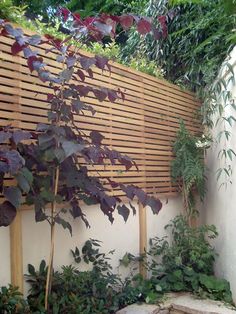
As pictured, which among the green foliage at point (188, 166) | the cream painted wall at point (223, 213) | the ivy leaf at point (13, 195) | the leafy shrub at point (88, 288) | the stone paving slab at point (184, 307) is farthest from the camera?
the green foliage at point (188, 166)

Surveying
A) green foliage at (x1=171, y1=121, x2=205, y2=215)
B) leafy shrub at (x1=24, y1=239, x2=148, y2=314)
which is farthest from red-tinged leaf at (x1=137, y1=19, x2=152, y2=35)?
green foliage at (x1=171, y1=121, x2=205, y2=215)

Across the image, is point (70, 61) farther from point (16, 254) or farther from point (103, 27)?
point (16, 254)

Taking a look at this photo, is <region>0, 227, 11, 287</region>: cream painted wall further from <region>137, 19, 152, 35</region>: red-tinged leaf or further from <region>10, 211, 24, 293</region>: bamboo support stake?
<region>137, 19, 152, 35</region>: red-tinged leaf

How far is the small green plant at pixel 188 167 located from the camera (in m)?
3.91

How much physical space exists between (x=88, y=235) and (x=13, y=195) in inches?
47.0

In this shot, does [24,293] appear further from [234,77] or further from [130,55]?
[130,55]

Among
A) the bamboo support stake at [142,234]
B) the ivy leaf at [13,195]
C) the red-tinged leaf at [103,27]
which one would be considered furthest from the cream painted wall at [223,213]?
the ivy leaf at [13,195]

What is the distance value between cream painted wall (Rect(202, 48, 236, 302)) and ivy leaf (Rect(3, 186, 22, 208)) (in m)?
2.38

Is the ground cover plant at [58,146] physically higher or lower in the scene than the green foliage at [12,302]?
higher

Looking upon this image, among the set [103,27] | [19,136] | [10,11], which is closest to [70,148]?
[19,136]

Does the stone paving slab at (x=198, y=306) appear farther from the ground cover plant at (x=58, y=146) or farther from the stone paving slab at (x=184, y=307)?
the ground cover plant at (x=58, y=146)

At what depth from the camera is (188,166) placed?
154 inches

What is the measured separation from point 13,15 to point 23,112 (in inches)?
26.6

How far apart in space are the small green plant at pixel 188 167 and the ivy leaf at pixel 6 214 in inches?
90.1
